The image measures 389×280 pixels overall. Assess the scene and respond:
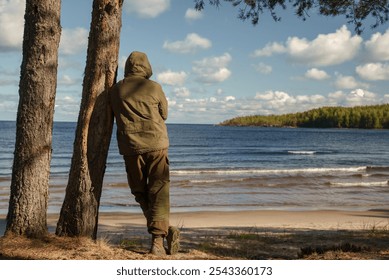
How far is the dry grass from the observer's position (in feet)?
16.4

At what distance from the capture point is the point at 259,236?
24.4 feet

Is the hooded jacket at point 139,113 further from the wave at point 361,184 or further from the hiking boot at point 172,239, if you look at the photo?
the wave at point 361,184

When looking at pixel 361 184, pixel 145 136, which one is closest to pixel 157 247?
pixel 145 136

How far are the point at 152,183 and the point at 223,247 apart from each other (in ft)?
5.86

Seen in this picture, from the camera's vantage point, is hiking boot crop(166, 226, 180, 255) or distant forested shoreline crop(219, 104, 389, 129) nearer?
hiking boot crop(166, 226, 180, 255)

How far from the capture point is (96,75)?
17.2 feet

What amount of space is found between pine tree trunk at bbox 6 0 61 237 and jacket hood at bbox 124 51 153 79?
0.80 metres

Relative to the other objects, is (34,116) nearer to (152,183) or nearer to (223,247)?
(152,183)

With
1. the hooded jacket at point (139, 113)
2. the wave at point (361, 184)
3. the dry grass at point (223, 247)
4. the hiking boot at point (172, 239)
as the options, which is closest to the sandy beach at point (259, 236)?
the dry grass at point (223, 247)

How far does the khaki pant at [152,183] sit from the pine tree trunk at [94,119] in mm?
432

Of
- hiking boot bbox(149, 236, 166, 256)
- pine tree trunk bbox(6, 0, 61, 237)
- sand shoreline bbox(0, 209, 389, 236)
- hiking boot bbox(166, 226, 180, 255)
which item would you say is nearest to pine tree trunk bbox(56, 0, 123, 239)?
pine tree trunk bbox(6, 0, 61, 237)

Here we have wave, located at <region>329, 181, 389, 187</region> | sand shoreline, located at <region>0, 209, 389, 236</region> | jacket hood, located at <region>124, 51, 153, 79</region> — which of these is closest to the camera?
jacket hood, located at <region>124, 51, 153, 79</region>

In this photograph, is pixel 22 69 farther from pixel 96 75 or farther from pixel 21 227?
pixel 21 227

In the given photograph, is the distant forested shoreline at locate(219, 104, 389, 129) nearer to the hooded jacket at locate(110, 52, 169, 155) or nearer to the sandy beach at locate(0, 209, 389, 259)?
the sandy beach at locate(0, 209, 389, 259)
